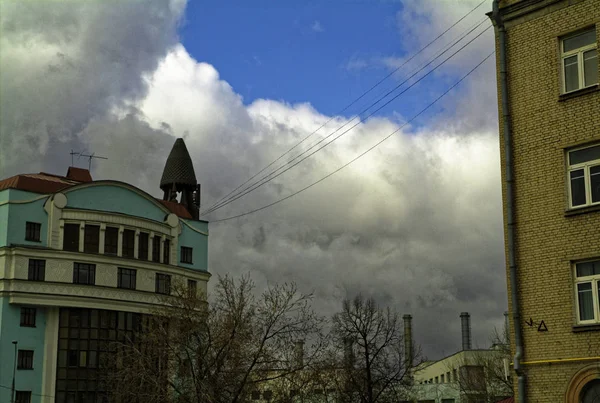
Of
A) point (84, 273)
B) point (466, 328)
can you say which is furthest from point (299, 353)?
point (466, 328)

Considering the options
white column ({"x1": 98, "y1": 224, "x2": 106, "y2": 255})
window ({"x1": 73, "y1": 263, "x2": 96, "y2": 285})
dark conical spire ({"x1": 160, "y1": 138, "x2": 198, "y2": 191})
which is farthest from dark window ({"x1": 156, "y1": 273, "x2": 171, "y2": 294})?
dark conical spire ({"x1": 160, "y1": 138, "x2": 198, "y2": 191})

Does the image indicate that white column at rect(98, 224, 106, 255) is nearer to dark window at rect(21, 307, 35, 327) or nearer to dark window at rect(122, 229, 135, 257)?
dark window at rect(122, 229, 135, 257)

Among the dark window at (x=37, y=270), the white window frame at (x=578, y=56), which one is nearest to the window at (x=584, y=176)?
the white window frame at (x=578, y=56)

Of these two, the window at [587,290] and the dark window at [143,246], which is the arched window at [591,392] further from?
the dark window at [143,246]

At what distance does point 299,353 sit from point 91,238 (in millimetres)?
31934

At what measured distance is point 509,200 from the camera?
73.4 ft

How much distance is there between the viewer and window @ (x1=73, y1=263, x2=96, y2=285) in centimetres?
6175

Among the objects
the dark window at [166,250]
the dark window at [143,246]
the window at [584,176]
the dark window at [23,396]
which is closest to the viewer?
the window at [584,176]

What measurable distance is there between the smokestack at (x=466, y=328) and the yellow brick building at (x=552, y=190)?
80.6 metres

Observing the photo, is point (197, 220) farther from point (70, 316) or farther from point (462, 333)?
point (462, 333)

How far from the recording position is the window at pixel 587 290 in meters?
20.3

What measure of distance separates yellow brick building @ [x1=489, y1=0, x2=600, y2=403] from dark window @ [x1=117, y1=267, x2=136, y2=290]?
148 feet

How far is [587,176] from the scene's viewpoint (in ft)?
68.8

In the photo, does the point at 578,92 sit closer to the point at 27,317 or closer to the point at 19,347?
the point at 19,347
